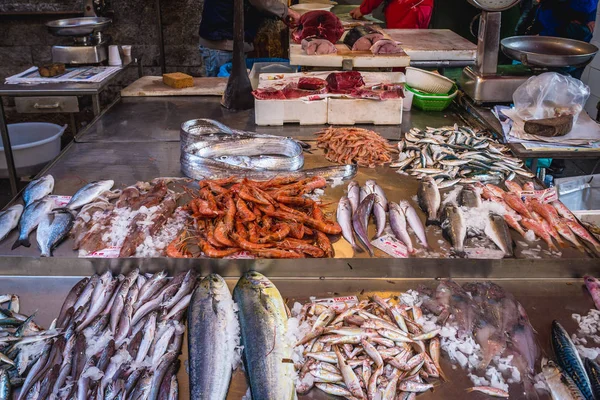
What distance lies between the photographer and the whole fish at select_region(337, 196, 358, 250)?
9.91 ft

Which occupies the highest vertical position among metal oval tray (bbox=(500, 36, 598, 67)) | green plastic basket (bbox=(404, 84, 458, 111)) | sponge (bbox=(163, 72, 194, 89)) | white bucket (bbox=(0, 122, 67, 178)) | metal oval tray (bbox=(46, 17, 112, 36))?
metal oval tray (bbox=(46, 17, 112, 36))

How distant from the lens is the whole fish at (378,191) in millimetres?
3315

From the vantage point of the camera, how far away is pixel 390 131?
4.69 m

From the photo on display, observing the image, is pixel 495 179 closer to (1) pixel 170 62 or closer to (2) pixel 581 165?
(2) pixel 581 165

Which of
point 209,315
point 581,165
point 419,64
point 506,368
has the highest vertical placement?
point 419,64

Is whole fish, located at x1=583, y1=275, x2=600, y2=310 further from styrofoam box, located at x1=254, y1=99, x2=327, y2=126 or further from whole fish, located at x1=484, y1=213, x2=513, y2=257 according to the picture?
styrofoam box, located at x1=254, y1=99, x2=327, y2=126

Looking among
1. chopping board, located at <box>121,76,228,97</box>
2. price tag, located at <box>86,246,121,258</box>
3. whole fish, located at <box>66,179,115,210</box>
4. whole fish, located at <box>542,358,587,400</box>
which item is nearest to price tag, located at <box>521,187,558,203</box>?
whole fish, located at <box>542,358,587,400</box>

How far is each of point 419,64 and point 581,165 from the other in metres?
3.68

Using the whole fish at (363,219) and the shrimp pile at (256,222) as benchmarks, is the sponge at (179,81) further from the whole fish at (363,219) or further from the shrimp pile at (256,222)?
the whole fish at (363,219)

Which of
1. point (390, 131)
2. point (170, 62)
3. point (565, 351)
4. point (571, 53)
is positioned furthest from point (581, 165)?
point (170, 62)

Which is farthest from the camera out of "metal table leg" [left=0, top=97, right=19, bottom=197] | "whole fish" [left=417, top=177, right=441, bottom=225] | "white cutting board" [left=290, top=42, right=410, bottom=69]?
"metal table leg" [left=0, top=97, right=19, bottom=197]

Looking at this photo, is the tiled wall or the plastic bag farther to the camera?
the tiled wall

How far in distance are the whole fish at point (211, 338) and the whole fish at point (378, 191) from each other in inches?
49.1

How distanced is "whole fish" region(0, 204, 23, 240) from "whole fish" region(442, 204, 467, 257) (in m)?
2.65
